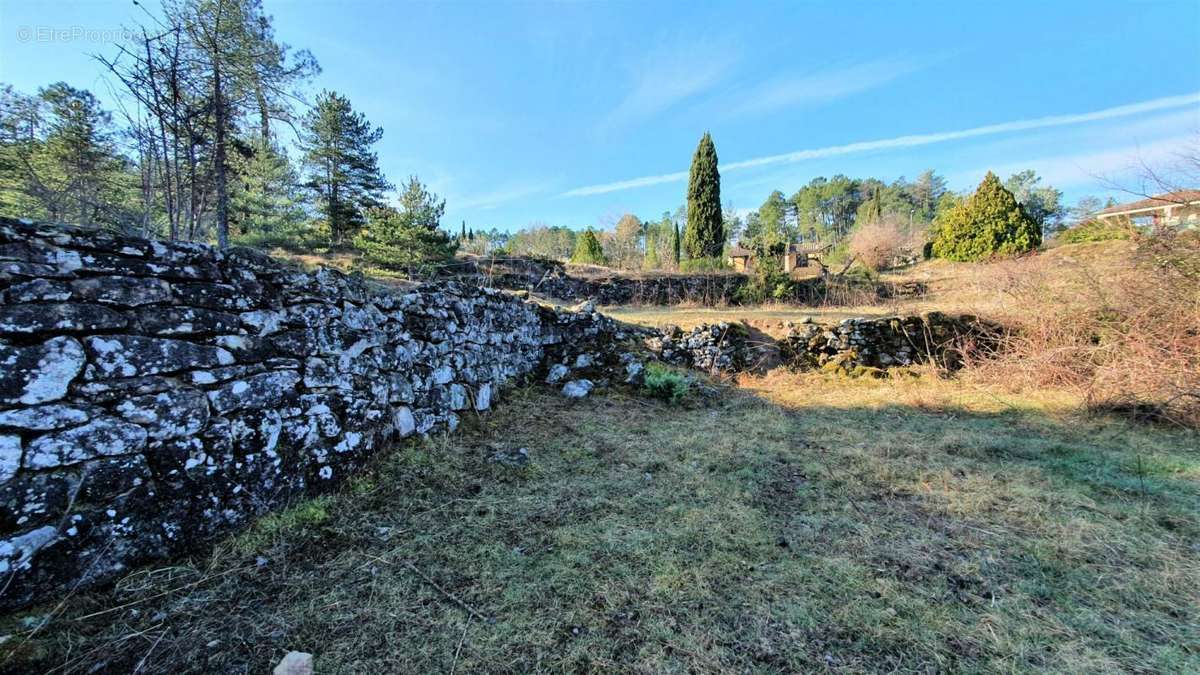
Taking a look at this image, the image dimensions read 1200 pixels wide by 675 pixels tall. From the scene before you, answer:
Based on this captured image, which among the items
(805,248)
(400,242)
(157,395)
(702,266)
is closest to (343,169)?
(400,242)

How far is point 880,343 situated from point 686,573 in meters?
8.16

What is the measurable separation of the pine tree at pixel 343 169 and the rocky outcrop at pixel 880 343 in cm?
1767

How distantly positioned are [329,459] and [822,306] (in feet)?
44.6

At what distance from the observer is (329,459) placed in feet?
9.23

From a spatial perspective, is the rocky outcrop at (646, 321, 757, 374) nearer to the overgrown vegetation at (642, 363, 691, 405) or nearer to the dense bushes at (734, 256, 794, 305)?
the overgrown vegetation at (642, 363, 691, 405)

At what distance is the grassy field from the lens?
1.68 m

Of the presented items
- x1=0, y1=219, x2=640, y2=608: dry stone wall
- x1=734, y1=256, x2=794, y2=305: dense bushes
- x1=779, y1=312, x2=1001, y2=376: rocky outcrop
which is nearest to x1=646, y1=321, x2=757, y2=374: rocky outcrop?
x1=779, y1=312, x2=1001, y2=376: rocky outcrop

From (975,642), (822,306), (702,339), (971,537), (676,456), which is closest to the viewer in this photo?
(975,642)

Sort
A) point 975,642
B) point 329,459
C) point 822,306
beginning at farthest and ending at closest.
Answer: point 822,306 → point 329,459 → point 975,642

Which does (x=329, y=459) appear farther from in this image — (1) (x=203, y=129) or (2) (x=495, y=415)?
(1) (x=203, y=129)

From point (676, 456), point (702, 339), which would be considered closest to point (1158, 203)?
point (702, 339)

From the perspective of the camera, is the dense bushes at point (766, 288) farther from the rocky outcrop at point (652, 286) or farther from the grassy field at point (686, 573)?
the grassy field at point (686, 573)

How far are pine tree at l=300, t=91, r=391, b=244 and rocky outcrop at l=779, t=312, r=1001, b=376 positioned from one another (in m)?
17.7

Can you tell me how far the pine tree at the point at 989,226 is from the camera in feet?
60.9
